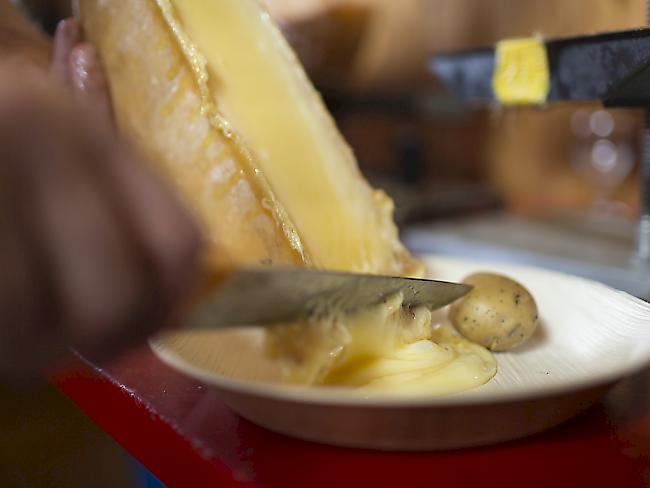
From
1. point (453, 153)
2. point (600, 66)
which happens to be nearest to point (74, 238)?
point (600, 66)

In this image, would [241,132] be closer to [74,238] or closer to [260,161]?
[260,161]

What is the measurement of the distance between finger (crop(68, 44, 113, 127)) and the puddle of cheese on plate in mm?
513

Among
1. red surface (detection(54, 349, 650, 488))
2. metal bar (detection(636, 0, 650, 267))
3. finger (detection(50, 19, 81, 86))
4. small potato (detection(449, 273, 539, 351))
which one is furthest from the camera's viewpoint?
metal bar (detection(636, 0, 650, 267))

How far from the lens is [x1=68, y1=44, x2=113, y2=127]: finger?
1012 mm

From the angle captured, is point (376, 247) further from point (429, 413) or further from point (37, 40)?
point (37, 40)

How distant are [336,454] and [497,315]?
28 cm

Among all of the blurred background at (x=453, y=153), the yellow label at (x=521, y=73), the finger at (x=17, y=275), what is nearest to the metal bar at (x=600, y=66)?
the yellow label at (x=521, y=73)

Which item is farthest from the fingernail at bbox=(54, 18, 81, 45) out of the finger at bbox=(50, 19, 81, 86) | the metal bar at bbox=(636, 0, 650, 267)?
the metal bar at bbox=(636, 0, 650, 267)

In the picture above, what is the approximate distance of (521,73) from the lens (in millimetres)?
1158

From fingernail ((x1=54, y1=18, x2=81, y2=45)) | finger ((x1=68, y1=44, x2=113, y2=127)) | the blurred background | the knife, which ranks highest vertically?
fingernail ((x1=54, y1=18, x2=81, y2=45))

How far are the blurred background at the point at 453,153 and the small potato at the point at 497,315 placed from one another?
57cm

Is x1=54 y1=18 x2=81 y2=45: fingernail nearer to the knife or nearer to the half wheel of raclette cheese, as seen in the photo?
the half wheel of raclette cheese

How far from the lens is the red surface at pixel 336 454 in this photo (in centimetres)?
64

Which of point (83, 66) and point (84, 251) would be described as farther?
point (83, 66)
